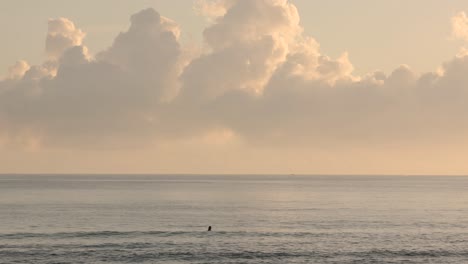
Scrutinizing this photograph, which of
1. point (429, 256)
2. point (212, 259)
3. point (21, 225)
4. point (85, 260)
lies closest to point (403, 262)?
point (429, 256)

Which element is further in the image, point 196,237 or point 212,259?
point 196,237

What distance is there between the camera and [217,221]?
135m

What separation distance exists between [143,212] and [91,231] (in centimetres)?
4429

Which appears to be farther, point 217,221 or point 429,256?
point 217,221

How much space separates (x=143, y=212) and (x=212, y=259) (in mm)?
73628

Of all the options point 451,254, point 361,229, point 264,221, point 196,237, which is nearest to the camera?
point 451,254

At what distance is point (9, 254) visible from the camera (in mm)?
89125

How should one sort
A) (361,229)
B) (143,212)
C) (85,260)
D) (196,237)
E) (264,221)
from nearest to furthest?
(85,260)
(196,237)
(361,229)
(264,221)
(143,212)

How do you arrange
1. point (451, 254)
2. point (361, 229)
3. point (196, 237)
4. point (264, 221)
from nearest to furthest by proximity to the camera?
point (451, 254), point (196, 237), point (361, 229), point (264, 221)

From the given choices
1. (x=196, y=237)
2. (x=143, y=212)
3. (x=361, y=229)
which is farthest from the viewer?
(x=143, y=212)

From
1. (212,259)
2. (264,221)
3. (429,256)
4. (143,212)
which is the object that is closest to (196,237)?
(212,259)

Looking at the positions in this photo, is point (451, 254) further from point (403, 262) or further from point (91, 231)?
point (91, 231)

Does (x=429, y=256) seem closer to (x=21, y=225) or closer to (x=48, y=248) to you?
(x=48, y=248)

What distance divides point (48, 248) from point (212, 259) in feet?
86.2
